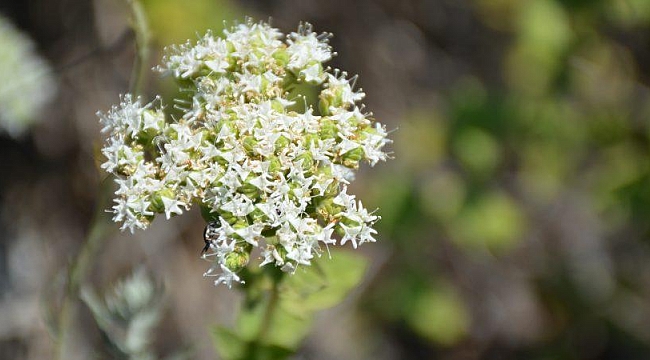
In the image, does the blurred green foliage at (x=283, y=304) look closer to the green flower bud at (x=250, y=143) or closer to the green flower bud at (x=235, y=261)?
the green flower bud at (x=235, y=261)

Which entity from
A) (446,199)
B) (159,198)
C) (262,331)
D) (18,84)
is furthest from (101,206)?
(446,199)

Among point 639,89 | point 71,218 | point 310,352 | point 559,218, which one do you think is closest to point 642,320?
point 559,218

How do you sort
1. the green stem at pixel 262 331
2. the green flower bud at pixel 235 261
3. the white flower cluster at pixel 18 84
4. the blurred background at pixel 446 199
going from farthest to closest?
the blurred background at pixel 446 199, the white flower cluster at pixel 18 84, the green stem at pixel 262 331, the green flower bud at pixel 235 261

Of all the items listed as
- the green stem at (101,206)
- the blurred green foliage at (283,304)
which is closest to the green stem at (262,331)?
the blurred green foliage at (283,304)

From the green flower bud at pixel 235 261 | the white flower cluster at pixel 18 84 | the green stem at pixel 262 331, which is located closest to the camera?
the green flower bud at pixel 235 261

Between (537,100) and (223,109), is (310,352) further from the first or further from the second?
(223,109)

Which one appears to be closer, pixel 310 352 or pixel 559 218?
pixel 310 352

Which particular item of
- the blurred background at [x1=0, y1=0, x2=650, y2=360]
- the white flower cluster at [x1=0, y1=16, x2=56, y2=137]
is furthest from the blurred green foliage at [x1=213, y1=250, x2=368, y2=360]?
the blurred background at [x1=0, y1=0, x2=650, y2=360]

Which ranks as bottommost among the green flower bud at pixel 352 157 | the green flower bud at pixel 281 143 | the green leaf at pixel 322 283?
the green leaf at pixel 322 283

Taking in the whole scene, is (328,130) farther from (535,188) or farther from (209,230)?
(535,188)
